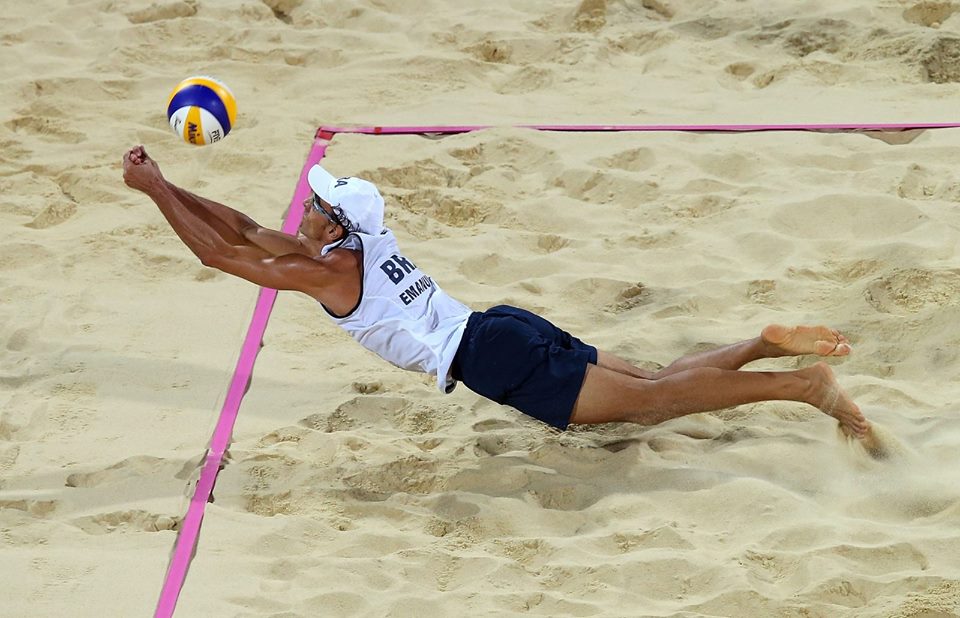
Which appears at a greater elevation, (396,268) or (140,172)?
(140,172)

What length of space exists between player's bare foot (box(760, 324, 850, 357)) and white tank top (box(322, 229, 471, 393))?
37.0 inches

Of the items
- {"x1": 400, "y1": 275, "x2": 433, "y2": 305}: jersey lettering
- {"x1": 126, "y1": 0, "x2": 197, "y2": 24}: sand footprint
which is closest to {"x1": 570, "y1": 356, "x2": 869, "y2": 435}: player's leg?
{"x1": 400, "y1": 275, "x2": 433, "y2": 305}: jersey lettering

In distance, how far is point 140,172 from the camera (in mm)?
3812

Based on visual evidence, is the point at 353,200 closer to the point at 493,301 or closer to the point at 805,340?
the point at 493,301

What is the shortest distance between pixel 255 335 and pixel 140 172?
97cm

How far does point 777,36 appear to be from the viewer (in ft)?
22.1

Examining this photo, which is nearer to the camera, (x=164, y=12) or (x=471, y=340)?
(x=471, y=340)

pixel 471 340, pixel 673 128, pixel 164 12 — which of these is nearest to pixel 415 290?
pixel 471 340

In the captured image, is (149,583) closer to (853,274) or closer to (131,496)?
(131,496)

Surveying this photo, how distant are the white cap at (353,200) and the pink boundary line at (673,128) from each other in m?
2.12

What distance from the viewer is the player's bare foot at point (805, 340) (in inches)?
150

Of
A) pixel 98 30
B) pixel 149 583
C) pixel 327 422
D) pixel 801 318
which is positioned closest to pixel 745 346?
pixel 801 318

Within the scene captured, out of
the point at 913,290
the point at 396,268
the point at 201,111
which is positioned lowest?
the point at 913,290

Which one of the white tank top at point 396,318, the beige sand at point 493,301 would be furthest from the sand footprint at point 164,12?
the white tank top at point 396,318
